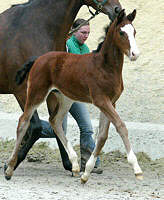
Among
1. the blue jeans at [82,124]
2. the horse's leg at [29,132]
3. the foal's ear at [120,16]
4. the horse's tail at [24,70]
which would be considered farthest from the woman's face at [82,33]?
the foal's ear at [120,16]

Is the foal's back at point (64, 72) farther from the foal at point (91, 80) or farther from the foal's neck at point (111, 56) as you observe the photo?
the foal's neck at point (111, 56)

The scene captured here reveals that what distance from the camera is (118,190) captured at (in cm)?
546

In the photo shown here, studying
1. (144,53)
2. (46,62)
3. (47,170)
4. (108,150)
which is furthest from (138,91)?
(46,62)

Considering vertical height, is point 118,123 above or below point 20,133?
above

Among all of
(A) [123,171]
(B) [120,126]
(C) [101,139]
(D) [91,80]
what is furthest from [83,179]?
(A) [123,171]

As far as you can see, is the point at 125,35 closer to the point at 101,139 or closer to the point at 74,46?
the point at 101,139

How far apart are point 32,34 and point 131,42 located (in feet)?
5.32

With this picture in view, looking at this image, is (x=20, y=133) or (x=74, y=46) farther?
(x=74, y=46)

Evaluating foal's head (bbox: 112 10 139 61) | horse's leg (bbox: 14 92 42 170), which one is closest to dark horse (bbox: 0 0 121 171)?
horse's leg (bbox: 14 92 42 170)

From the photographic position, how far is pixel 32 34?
6.13m

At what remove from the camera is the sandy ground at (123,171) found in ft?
16.9

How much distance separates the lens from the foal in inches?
199

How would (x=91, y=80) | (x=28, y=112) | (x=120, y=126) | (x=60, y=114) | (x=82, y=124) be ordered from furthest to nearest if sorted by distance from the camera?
(x=82, y=124)
(x=60, y=114)
(x=28, y=112)
(x=91, y=80)
(x=120, y=126)

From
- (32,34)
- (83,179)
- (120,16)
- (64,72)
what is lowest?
(83,179)
